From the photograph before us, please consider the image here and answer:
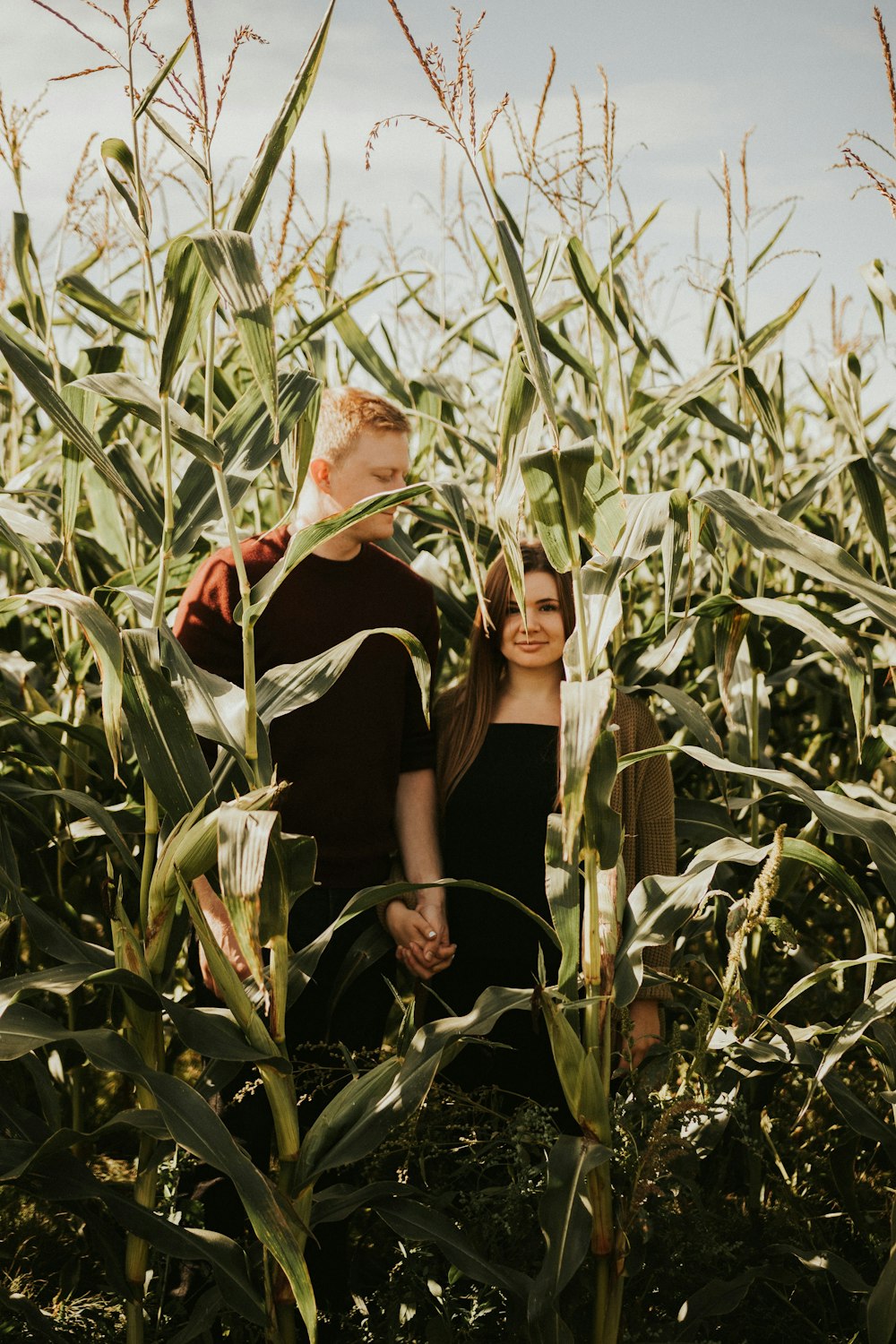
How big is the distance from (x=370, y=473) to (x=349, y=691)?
410mm

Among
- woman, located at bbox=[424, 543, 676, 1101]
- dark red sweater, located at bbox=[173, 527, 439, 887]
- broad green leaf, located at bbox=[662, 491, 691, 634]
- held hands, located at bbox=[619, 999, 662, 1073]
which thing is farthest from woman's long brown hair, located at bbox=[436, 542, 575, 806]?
held hands, located at bbox=[619, 999, 662, 1073]

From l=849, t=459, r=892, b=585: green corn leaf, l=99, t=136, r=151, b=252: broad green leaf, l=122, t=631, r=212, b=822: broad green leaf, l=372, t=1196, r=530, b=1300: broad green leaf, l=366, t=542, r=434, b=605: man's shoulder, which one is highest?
l=99, t=136, r=151, b=252: broad green leaf

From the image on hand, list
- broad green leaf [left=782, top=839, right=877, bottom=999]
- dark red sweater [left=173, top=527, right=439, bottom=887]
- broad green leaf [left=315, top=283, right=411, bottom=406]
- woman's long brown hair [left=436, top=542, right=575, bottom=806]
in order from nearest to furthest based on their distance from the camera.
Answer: broad green leaf [left=782, top=839, right=877, bottom=999], dark red sweater [left=173, top=527, right=439, bottom=887], woman's long brown hair [left=436, top=542, right=575, bottom=806], broad green leaf [left=315, top=283, right=411, bottom=406]

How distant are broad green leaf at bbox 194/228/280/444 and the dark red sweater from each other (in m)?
0.72

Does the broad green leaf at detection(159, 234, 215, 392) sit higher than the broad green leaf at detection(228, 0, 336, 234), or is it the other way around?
the broad green leaf at detection(228, 0, 336, 234)

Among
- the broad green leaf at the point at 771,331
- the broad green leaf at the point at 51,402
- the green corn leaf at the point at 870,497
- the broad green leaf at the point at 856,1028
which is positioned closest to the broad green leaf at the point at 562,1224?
the broad green leaf at the point at 856,1028

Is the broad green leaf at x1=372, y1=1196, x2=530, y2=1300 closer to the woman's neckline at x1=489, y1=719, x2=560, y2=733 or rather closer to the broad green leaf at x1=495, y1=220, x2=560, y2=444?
the woman's neckline at x1=489, y1=719, x2=560, y2=733

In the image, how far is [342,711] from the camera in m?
2.06

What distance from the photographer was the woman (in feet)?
6.63

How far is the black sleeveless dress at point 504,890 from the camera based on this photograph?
208 cm

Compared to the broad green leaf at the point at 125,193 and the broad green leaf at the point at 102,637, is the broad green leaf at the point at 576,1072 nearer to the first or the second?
the broad green leaf at the point at 102,637

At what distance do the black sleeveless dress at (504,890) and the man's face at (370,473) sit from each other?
1.63 ft

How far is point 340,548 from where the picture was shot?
2.05m

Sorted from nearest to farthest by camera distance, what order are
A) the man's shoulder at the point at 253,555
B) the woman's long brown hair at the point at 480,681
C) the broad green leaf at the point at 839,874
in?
the broad green leaf at the point at 839,874, the man's shoulder at the point at 253,555, the woman's long brown hair at the point at 480,681
